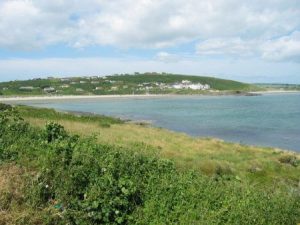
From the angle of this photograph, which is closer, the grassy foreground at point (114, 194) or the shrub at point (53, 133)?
the grassy foreground at point (114, 194)

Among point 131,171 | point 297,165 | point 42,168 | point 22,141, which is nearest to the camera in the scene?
point 42,168

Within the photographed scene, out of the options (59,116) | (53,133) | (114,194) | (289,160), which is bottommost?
(289,160)

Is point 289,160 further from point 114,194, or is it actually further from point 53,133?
point 114,194

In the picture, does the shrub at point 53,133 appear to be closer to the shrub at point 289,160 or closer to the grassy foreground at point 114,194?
the grassy foreground at point 114,194

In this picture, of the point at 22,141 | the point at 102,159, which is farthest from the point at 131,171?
the point at 22,141

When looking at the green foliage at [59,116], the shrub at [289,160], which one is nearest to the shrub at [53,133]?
the shrub at [289,160]

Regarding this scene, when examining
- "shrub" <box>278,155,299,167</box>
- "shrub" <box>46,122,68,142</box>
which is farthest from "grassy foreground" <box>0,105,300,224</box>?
"shrub" <box>278,155,299,167</box>

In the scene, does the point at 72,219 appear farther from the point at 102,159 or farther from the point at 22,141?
the point at 22,141

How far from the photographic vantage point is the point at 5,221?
771cm

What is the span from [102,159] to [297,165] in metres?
21.7

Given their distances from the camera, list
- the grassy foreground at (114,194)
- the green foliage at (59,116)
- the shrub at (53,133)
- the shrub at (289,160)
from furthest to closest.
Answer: the green foliage at (59,116)
the shrub at (289,160)
the shrub at (53,133)
the grassy foreground at (114,194)

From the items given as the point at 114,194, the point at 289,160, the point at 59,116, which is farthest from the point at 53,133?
the point at 59,116

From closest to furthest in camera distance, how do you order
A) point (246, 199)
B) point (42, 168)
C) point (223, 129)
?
point (246, 199)
point (42, 168)
point (223, 129)

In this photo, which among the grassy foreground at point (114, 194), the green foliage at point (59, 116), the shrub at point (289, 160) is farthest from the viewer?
the green foliage at point (59, 116)
